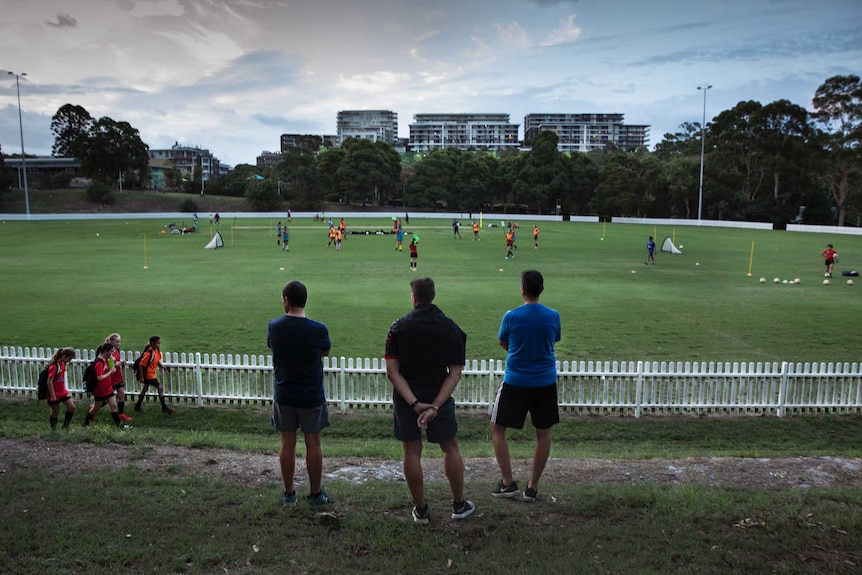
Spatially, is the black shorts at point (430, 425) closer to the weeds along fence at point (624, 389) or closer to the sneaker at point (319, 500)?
the sneaker at point (319, 500)

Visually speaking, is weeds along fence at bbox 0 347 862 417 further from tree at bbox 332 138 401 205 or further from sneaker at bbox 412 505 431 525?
tree at bbox 332 138 401 205

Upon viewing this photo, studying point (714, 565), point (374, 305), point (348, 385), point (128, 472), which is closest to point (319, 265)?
point (374, 305)

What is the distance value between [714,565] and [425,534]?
194 centimetres

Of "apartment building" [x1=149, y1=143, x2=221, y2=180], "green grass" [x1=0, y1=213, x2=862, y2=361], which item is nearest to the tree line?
"green grass" [x1=0, y1=213, x2=862, y2=361]

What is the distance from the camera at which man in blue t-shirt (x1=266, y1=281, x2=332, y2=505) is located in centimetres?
514

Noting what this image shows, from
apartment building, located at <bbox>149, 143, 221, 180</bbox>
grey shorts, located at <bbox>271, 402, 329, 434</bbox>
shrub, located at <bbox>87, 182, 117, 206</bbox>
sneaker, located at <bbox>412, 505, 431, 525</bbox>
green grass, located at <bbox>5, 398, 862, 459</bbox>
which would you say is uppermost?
apartment building, located at <bbox>149, 143, 221, 180</bbox>

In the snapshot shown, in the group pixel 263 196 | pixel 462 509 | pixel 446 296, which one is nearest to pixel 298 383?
pixel 462 509

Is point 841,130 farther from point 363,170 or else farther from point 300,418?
point 300,418

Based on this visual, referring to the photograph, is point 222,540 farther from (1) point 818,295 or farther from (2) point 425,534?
(1) point 818,295

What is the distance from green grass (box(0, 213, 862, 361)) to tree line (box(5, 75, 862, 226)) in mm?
36512

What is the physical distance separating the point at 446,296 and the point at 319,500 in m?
15.2

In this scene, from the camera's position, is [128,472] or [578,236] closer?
[128,472]

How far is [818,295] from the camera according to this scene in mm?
21172

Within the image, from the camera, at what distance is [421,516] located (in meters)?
4.80
